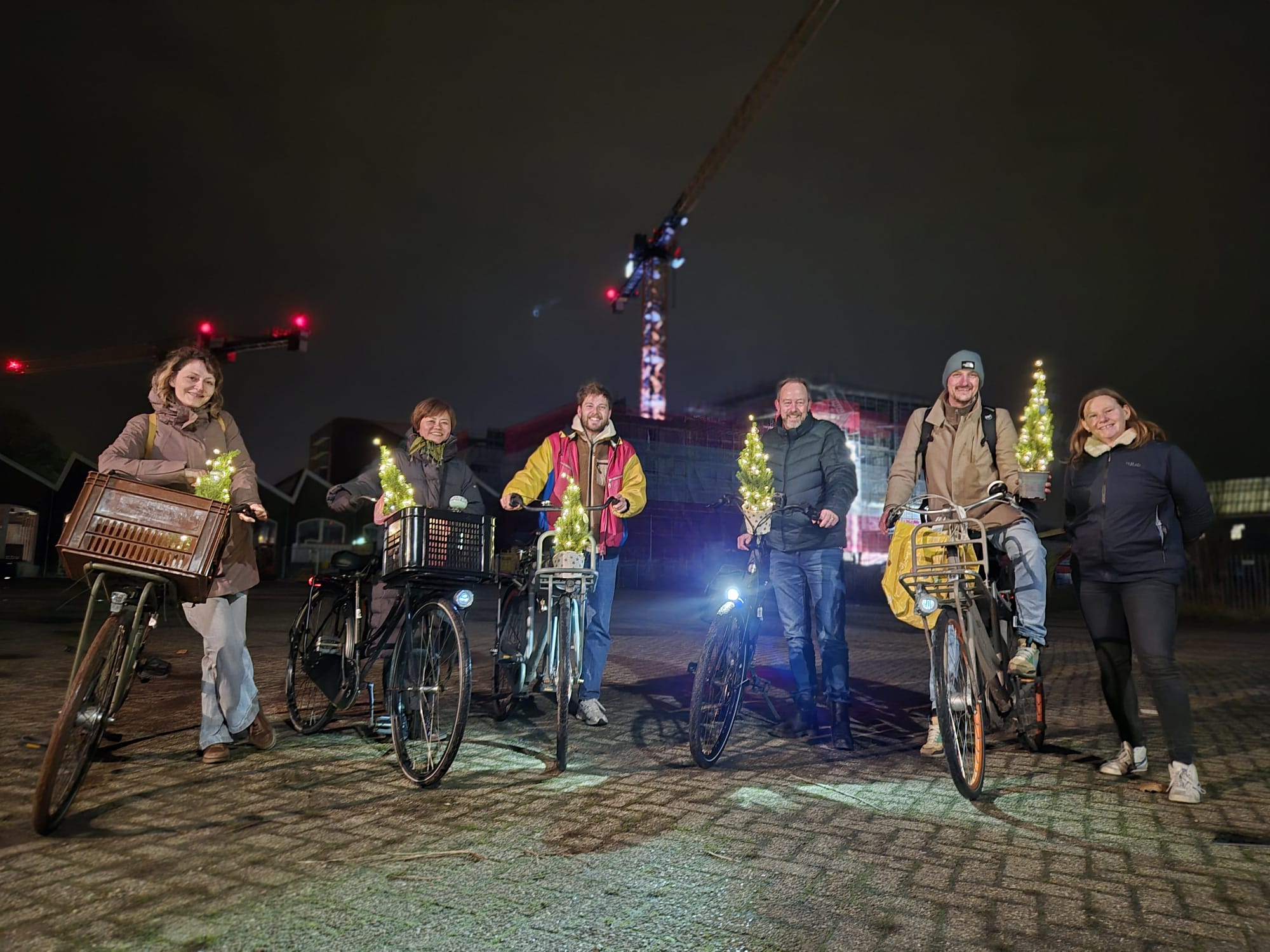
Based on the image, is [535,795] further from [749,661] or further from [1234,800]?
[1234,800]

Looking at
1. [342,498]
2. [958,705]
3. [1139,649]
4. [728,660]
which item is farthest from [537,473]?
[1139,649]

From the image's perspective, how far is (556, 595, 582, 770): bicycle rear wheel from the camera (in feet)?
14.5

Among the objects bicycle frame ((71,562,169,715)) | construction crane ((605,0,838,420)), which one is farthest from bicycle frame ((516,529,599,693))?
construction crane ((605,0,838,420))

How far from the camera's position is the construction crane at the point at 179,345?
3519 centimetres

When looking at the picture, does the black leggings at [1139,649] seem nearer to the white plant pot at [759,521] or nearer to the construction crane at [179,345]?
the white plant pot at [759,521]

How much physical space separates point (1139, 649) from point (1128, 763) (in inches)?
25.9

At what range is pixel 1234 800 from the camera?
4.02 meters

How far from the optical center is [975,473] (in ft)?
16.8

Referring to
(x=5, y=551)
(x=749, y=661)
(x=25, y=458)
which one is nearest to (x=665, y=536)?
(x=5, y=551)

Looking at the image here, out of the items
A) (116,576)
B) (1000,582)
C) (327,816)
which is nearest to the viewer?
(327,816)

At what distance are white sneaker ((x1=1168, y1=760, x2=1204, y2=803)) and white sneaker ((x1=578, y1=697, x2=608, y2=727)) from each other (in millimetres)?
3099

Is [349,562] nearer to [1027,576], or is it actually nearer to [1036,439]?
[1027,576]

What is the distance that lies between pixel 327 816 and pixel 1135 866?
9.90 ft

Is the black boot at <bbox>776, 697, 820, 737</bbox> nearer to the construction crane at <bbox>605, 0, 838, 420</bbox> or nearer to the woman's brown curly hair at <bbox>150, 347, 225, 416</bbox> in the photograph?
the woman's brown curly hair at <bbox>150, 347, 225, 416</bbox>
